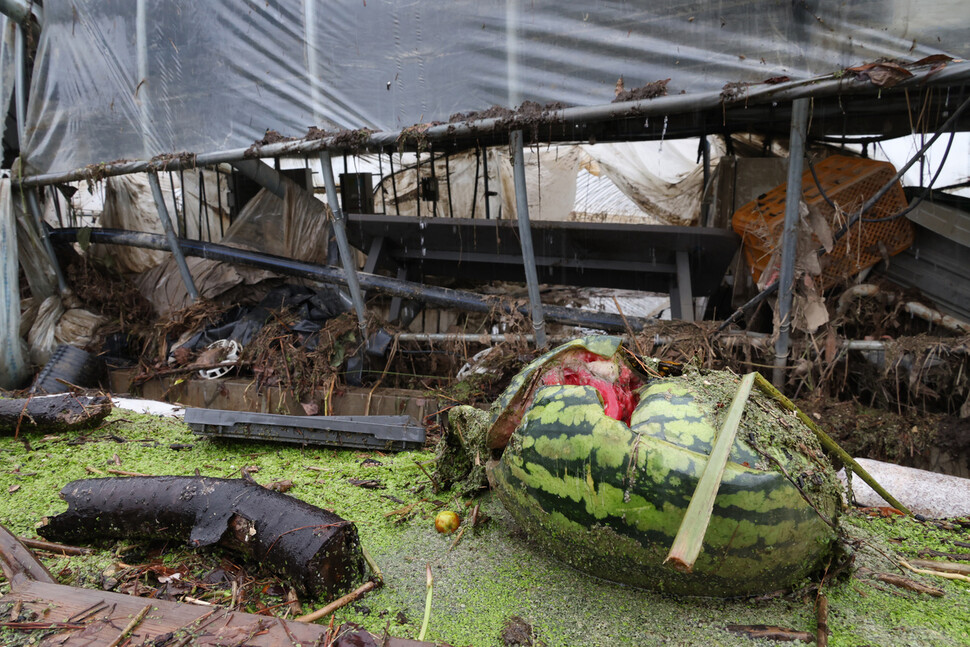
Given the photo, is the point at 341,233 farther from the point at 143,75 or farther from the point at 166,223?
the point at 143,75

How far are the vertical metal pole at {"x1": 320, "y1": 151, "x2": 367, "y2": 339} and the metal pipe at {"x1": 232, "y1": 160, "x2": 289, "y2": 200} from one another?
2.24 m

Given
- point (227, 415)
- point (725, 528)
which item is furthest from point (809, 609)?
point (227, 415)

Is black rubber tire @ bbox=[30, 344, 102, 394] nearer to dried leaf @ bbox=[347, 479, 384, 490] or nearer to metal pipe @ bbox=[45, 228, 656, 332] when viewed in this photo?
metal pipe @ bbox=[45, 228, 656, 332]

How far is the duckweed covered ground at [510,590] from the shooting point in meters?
1.53

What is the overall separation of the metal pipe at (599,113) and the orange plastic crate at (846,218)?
3.48ft

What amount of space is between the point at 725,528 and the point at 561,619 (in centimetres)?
50

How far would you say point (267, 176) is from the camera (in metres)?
6.34

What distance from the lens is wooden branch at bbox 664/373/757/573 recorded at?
1173mm

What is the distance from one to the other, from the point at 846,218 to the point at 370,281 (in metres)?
3.47

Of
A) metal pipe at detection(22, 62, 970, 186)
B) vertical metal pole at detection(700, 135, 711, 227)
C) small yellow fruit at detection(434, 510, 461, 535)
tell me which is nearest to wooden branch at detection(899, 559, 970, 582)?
small yellow fruit at detection(434, 510, 461, 535)

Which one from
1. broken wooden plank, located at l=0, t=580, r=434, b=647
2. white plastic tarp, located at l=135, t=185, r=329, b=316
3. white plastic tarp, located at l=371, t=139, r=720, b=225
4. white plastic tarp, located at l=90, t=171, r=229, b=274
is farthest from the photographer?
white plastic tarp, located at l=371, t=139, r=720, b=225

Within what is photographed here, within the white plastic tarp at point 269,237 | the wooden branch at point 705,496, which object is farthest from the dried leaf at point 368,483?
the white plastic tarp at point 269,237

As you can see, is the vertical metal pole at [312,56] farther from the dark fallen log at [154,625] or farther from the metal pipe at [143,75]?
the dark fallen log at [154,625]

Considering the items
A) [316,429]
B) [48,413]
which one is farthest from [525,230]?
[48,413]
